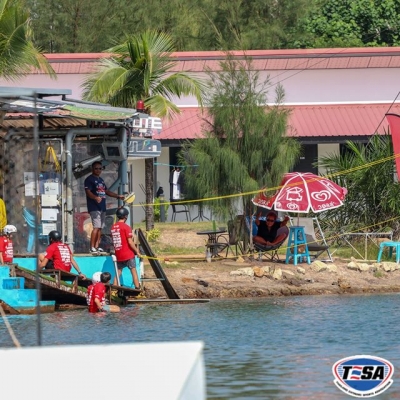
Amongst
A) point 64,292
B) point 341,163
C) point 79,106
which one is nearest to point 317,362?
point 64,292

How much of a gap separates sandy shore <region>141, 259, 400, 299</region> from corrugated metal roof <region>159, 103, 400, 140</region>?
9109 mm

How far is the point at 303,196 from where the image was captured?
25141 millimetres

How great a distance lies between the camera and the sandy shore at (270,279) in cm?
2323

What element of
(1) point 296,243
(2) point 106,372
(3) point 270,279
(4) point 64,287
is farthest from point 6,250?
(2) point 106,372

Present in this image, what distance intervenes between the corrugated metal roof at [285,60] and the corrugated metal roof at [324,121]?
4.09 feet

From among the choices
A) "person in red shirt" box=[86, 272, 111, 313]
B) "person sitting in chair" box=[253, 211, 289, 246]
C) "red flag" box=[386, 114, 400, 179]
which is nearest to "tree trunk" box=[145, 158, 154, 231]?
"person sitting in chair" box=[253, 211, 289, 246]

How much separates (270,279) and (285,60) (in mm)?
13347

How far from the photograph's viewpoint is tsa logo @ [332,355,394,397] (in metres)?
11.8

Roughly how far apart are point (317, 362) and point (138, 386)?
7941 mm

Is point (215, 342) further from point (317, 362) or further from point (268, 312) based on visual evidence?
point (268, 312)

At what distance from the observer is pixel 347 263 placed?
84.2 ft

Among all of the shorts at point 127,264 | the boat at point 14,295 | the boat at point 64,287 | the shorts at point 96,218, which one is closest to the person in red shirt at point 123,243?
the shorts at point 127,264

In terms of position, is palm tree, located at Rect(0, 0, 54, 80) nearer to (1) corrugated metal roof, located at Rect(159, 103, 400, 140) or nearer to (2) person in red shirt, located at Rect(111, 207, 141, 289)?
(2) person in red shirt, located at Rect(111, 207, 141, 289)

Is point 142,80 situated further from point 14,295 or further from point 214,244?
point 14,295
